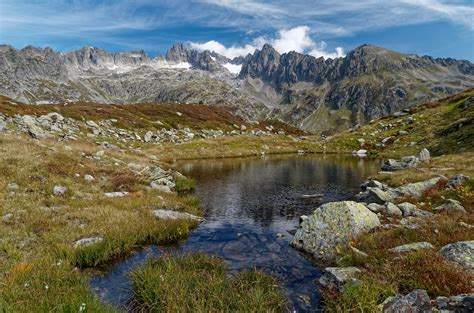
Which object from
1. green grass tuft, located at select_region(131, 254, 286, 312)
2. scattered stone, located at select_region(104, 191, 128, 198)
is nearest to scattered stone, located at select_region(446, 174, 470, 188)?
green grass tuft, located at select_region(131, 254, 286, 312)

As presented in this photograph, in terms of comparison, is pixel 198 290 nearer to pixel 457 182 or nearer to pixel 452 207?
pixel 452 207

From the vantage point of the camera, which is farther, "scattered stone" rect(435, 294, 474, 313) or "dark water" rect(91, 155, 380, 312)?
"dark water" rect(91, 155, 380, 312)

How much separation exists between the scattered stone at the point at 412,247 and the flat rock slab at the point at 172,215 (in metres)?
12.9

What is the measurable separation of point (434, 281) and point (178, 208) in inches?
684

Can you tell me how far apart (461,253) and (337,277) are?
180 inches

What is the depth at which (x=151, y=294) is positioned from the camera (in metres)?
11.3

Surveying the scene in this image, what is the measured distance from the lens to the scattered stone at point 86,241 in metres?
15.4

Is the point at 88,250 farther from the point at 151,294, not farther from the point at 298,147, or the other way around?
the point at 298,147

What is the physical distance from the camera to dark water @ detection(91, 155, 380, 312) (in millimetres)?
13875

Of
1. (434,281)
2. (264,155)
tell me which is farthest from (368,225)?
(264,155)

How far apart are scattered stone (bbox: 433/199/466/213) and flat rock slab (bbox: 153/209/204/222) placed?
15.4 meters

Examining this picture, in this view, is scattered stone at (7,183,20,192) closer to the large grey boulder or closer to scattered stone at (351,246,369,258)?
the large grey boulder

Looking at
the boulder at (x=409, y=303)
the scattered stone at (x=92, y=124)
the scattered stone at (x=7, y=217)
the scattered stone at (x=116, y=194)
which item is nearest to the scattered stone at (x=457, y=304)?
the boulder at (x=409, y=303)

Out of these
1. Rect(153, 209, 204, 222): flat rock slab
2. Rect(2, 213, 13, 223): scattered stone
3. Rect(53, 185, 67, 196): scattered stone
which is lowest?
Rect(153, 209, 204, 222): flat rock slab
